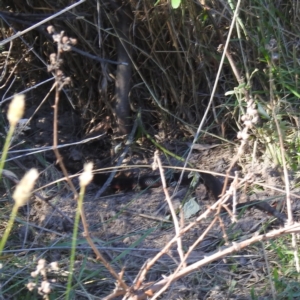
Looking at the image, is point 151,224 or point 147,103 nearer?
point 151,224

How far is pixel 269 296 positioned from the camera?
1937mm

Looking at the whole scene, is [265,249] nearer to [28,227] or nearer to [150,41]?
[28,227]

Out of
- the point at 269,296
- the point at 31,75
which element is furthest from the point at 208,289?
the point at 31,75

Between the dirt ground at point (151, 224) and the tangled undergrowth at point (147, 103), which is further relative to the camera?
the tangled undergrowth at point (147, 103)

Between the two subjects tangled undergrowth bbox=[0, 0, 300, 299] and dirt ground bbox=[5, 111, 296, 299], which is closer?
dirt ground bbox=[5, 111, 296, 299]

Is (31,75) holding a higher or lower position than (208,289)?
higher

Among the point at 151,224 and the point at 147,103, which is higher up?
the point at 147,103

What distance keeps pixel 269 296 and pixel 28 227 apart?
3.08ft

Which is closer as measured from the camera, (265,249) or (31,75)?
(265,249)

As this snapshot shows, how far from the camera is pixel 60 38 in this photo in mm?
1288

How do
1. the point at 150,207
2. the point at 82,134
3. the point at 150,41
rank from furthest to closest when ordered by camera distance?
the point at 82,134
the point at 150,41
the point at 150,207

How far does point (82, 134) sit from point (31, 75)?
427 mm

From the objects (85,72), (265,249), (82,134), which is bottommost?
(265,249)

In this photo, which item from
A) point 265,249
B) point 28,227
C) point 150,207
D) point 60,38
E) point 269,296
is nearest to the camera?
point 60,38
